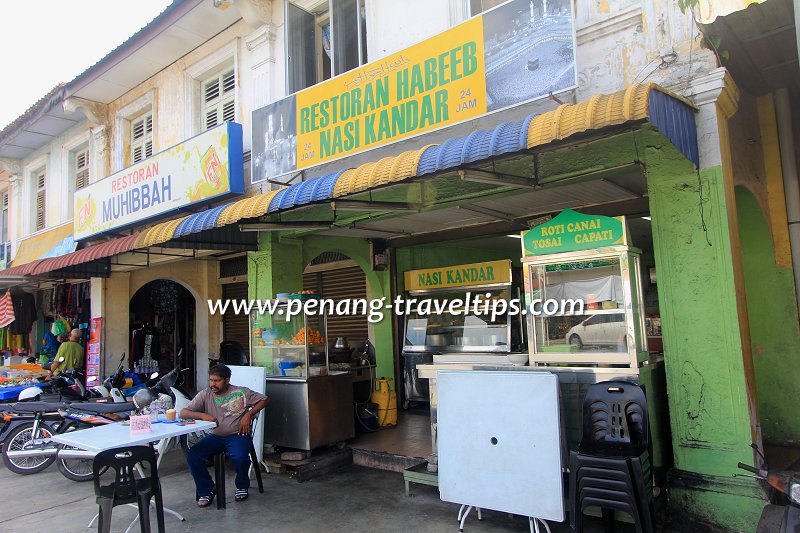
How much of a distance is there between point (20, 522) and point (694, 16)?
24.7ft

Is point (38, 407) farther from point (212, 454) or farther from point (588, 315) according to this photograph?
point (588, 315)

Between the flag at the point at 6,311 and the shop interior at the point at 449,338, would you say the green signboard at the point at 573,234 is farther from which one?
the flag at the point at 6,311

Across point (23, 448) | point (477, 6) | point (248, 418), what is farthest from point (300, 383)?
point (477, 6)

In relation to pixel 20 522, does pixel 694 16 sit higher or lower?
higher

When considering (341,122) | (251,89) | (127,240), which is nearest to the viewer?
(341,122)


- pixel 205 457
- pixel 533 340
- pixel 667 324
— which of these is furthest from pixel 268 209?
pixel 667 324

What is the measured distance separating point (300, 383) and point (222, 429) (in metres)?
1.31

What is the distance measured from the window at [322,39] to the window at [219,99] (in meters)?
1.77

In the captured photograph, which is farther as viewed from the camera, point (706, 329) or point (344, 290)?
point (344, 290)

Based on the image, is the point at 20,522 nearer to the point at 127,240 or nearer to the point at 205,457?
the point at 205,457

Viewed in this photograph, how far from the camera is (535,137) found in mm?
3828

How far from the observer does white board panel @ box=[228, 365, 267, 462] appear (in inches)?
265

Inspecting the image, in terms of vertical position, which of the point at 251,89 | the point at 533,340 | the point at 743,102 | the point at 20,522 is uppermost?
the point at 251,89

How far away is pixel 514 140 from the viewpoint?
3.94 m
